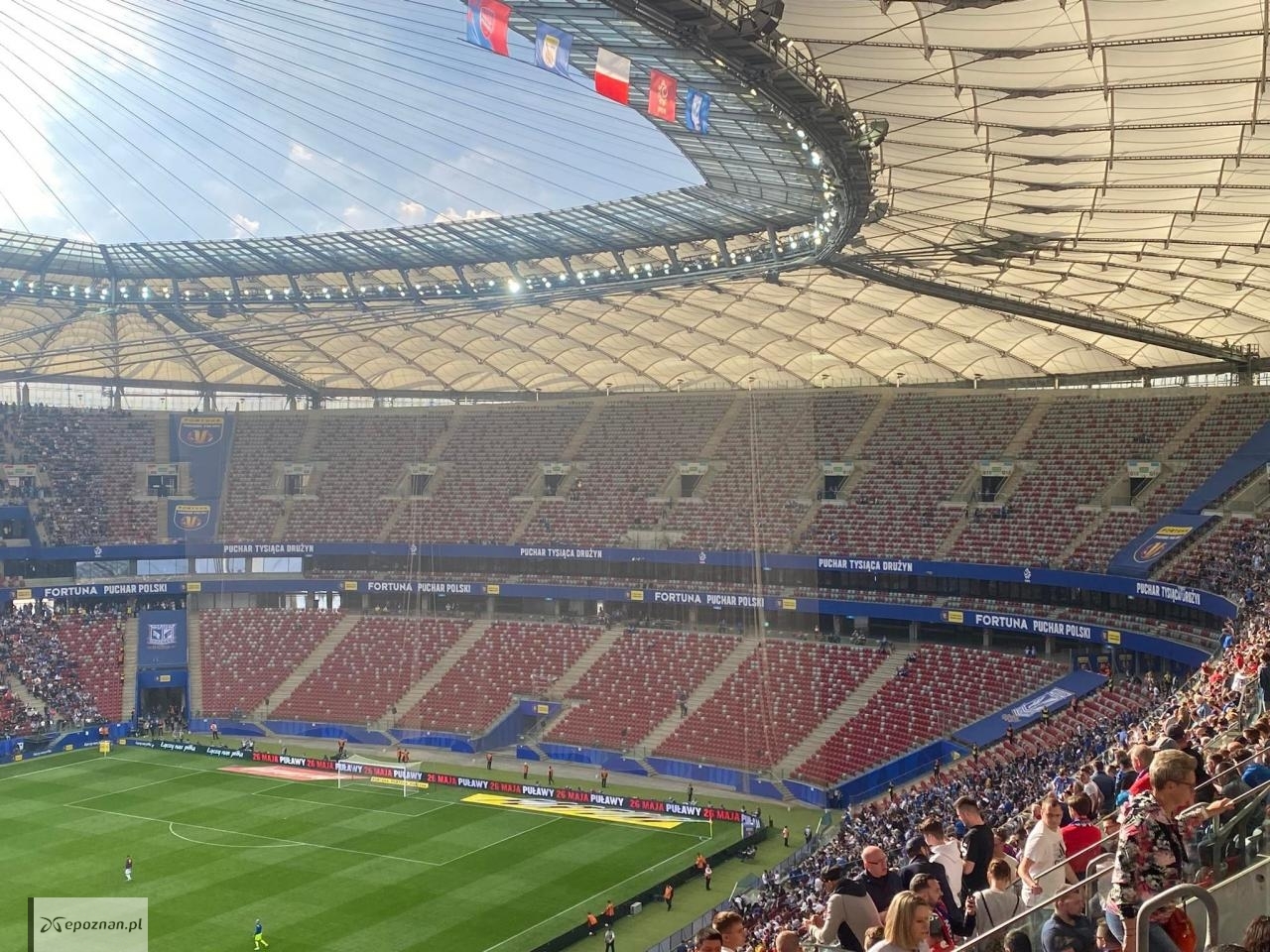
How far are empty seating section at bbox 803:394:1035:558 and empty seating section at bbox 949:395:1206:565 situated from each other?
181cm

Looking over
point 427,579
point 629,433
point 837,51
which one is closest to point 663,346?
point 629,433

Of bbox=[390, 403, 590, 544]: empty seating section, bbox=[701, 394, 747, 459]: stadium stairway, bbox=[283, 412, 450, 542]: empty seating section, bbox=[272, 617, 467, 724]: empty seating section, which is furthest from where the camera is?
bbox=[283, 412, 450, 542]: empty seating section

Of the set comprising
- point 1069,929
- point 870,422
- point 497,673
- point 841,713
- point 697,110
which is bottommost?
point 841,713

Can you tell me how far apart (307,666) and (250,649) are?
11.9 feet

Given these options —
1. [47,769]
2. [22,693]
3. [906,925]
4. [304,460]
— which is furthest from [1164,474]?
[22,693]

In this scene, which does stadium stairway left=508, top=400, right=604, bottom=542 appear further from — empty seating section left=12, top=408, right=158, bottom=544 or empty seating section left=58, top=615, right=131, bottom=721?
empty seating section left=58, top=615, right=131, bottom=721

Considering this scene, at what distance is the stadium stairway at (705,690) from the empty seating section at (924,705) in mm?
6553

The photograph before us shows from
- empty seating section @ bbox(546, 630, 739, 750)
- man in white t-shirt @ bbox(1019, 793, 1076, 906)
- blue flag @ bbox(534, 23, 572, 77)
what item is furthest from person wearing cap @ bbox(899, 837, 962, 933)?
empty seating section @ bbox(546, 630, 739, 750)

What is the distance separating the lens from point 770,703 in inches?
2064

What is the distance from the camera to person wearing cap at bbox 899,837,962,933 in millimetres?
9828

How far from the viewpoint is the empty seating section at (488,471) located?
6838 cm

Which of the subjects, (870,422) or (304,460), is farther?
(304,460)

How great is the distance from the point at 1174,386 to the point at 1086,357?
398 cm

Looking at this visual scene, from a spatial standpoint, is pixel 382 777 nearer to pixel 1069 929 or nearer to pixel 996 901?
pixel 996 901
